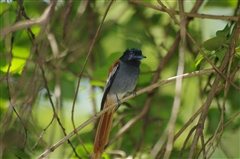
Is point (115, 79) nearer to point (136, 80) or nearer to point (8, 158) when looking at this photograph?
point (136, 80)

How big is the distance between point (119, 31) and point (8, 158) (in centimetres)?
251

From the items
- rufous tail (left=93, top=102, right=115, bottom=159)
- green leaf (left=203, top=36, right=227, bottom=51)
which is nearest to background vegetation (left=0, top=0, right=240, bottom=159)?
green leaf (left=203, top=36, right=227, bottom=51)

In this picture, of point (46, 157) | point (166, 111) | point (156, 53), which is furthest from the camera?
point (156, 53)

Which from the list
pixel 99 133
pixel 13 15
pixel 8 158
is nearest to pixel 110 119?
pixel 99 133

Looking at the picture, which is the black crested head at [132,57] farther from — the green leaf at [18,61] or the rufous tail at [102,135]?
the green leaf at [18,61]

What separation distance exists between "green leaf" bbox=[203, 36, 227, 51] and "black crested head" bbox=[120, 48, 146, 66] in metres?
1.64

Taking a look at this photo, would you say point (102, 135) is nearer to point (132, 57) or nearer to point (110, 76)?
point (110, 76)

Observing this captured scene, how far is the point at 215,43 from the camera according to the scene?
12.0 feet

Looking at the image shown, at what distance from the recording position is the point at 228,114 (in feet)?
17.3

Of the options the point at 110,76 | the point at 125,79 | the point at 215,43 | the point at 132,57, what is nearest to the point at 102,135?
the point at 110,76

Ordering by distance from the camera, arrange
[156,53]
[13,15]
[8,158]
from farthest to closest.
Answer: [156,53], [13,15], [8,158]

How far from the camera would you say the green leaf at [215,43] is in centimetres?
361

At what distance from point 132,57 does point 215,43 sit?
1.74 meters

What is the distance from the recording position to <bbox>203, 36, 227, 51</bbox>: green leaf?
3.61 metres
